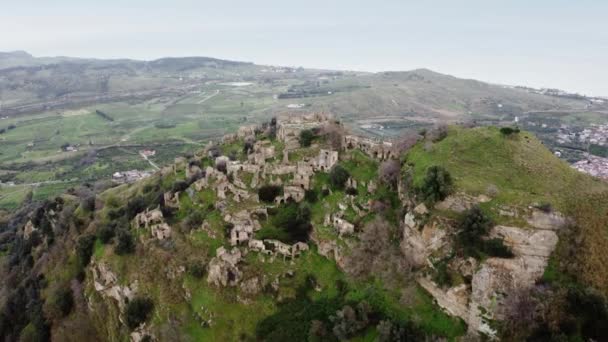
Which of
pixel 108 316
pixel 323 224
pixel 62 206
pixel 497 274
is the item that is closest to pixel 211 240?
pixel 323 224

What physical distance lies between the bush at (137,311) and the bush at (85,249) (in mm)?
21696

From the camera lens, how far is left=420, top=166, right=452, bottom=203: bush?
155 feet

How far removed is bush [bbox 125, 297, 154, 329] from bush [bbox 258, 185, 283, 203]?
2303 cm

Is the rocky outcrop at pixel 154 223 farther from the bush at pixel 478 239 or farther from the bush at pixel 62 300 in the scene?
the bush at pixel 478 239

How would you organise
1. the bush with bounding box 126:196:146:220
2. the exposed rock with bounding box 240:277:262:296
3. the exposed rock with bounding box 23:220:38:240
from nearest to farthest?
the exposed rock with bounding box 240:277:262:296, the bush with bounding box 126:196:146:220, the exposed rock with bounding box 23:220:38:240

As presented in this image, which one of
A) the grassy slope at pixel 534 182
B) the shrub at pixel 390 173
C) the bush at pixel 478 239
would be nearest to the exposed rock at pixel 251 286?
the shrub at pixel 390 173

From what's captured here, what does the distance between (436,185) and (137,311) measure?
44897mm

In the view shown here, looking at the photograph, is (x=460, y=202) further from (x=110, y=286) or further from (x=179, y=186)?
(x=110, y=286)

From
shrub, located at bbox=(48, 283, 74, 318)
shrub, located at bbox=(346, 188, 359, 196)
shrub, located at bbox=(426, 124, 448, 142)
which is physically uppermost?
shrub, located at bbox=(426, 124, 448, 142)

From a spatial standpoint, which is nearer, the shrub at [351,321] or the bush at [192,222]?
the shrub at [351,321]

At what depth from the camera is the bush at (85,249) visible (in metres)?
75.9

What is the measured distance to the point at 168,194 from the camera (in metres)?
77.1

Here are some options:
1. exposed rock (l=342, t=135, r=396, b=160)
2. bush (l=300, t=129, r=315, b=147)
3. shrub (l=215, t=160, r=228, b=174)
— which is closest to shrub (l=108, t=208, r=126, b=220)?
shrub (l=215, t=160, r=228, b=174)

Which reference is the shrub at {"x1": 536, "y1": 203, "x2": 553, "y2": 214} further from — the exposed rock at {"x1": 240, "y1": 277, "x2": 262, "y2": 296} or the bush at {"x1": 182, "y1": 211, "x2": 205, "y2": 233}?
the bush at {"x1": 182, "y1": 211, "x2": 205, "y2": 233}
